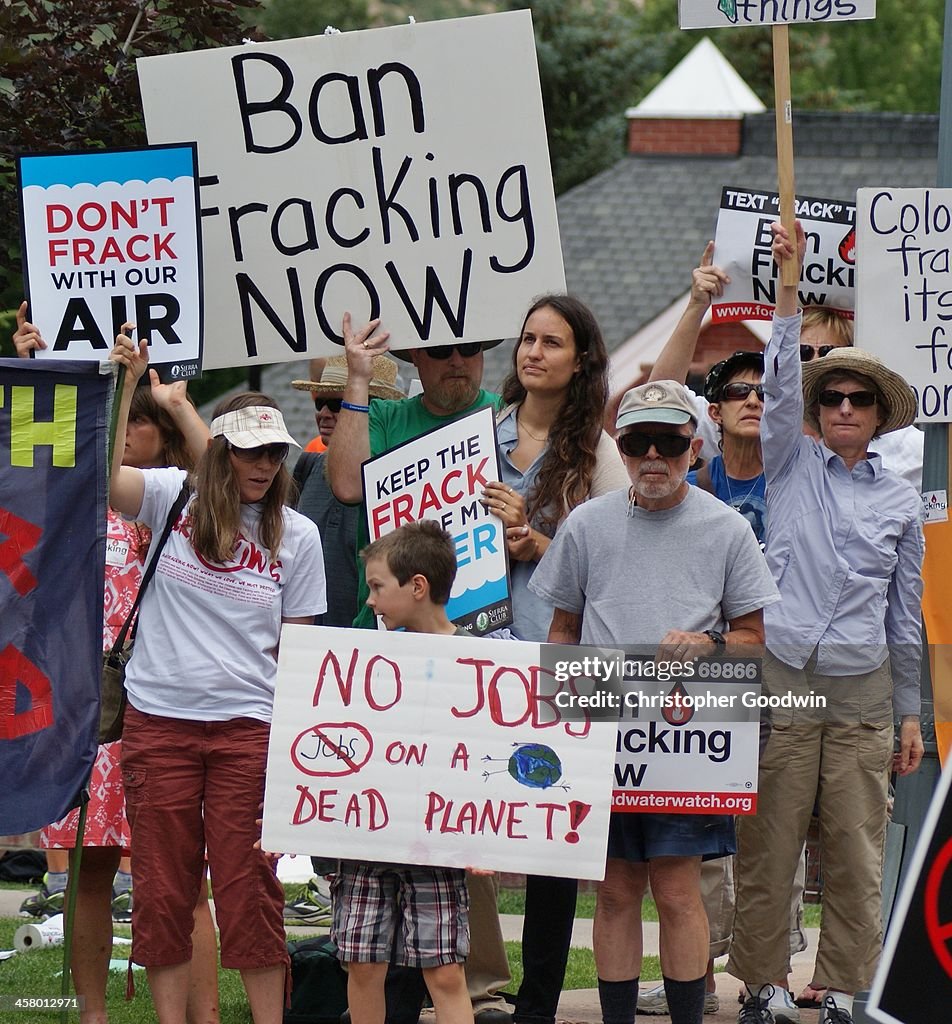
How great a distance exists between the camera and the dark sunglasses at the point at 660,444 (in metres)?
5.39

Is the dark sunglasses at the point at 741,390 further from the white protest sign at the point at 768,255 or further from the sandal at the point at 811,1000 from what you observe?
the sandal at the point at 811,1000

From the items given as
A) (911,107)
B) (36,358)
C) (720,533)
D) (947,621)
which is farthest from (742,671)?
(911,107)

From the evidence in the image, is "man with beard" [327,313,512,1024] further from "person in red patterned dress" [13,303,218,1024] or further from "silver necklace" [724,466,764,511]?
"silver necklace" [724,466,764,511]

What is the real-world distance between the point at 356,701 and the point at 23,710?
1.16 metres

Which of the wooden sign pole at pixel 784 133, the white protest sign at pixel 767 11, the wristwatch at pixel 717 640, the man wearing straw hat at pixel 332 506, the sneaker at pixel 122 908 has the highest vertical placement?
the white protest sign at pixel 767 11

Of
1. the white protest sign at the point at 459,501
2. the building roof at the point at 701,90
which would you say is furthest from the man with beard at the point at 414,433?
the building roof at the point at 701,90

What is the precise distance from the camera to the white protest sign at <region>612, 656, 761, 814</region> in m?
5.29

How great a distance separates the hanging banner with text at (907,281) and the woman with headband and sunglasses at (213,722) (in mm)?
2198

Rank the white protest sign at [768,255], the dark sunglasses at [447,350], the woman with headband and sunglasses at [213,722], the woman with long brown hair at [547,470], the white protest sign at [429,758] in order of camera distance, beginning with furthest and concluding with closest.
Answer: the white protest sign at [768,255] < the dark sunglasses at [447,350] < the woman with long brown hair at [547,470] < the woman with headband and sunglasses at [213,722] < the white protest sign at [429,758]

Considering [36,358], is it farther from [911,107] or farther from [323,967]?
[911,107]

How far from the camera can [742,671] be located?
5316 millimetres

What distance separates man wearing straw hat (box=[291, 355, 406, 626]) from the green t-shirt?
269mm

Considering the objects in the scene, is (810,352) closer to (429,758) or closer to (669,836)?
(669,836)

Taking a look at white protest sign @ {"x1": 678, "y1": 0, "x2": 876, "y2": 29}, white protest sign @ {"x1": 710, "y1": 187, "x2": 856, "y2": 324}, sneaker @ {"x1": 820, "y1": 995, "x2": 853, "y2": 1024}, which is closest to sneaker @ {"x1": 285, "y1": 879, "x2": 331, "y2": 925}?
sneaker @ {"x1": 820, "y1": 995, "x2": 853, "y2": 1024}
